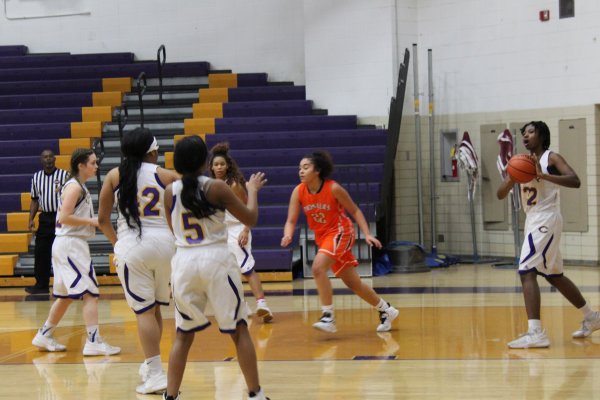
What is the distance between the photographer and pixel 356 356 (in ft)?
22.6

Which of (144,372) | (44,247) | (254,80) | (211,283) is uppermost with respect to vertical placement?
(254,80)

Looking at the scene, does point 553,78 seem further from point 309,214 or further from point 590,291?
point 309,214

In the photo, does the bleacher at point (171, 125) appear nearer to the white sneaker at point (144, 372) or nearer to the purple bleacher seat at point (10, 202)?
the purple bleacher seat at point (10, 202)

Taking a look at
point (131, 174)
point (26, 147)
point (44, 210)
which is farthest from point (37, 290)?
point (131, 174)

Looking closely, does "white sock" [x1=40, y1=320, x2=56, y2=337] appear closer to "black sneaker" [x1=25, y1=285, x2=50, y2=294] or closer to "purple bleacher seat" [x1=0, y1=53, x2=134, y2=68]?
"black sneaker" [x1=25, y1=285, x2=50, y2=294]

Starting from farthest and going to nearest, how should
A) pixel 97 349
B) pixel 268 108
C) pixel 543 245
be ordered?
pixel 268 108
pixel 97 349
pixel 543 245

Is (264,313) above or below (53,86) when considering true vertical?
below

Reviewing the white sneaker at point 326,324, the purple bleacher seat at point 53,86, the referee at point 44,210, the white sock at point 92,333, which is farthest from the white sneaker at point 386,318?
the purple bleacher seat at point 53,86

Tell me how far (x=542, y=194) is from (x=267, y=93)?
8.92 meters

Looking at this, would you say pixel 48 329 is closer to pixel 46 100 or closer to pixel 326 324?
pixel 326 324

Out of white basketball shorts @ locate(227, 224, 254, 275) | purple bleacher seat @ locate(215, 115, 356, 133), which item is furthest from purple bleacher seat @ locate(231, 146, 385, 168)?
white basketball shorts @ locate(227, 224, 254, 275)

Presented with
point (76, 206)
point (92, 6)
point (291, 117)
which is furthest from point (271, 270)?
point (92, 6)

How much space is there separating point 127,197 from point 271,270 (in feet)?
20.6

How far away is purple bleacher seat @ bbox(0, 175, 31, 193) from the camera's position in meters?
13.8
